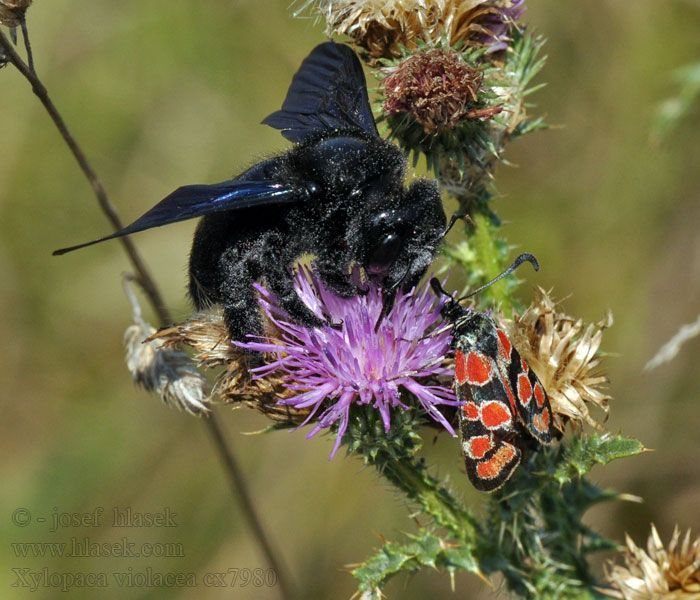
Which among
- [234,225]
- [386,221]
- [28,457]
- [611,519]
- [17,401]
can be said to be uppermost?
[234,225]

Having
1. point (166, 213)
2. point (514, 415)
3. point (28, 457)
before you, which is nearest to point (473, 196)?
point (514, 415)

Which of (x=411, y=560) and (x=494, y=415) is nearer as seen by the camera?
(x=494, y=415)

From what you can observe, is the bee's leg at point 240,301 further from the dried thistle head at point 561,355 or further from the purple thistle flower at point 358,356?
the dried thistle head at point 561,355

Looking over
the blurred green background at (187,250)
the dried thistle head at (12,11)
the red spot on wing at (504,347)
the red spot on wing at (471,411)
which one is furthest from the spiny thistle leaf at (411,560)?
the dried thistle head at (12,11)

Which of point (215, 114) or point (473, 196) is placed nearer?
point (473, 196)

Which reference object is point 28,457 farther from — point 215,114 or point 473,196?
point 473,196

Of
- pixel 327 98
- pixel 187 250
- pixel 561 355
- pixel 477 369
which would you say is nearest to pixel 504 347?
pixel 477 369
